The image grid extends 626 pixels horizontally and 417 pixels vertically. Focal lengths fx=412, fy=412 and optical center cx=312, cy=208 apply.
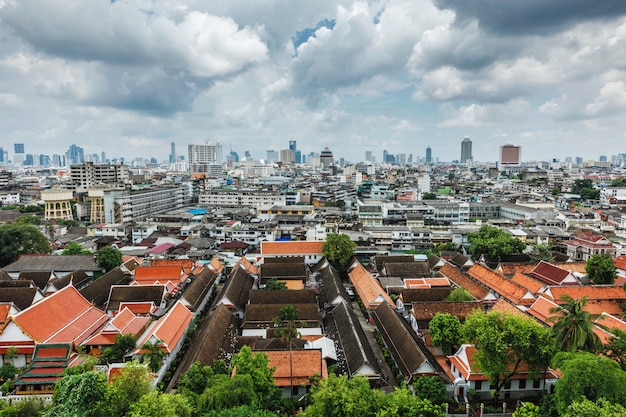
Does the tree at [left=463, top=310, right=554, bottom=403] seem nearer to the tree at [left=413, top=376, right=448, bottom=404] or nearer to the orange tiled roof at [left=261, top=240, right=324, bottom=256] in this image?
the tree at [left=413, top=376, right=448, bottom=404]

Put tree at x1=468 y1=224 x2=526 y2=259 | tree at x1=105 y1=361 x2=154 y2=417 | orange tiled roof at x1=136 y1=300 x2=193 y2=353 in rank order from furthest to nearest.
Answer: tree at x1=468 y1=224 x2=526 y2=259 < orange tiled roof at x1=136 y1=300 x2=193 y2=353 < tree at x1=105 y1=361 x2=154 y2=417

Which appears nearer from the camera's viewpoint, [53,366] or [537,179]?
[53,366]

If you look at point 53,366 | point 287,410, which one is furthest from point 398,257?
point 53,366

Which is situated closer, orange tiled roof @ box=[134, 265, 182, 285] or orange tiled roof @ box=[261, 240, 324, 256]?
orange tiled roof @ box=[134, 265, 182, 285]

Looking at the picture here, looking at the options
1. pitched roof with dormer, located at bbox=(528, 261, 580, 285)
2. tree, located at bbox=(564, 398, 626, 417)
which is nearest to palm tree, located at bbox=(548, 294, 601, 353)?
tree, located at bbox=(564, 398, 626, 417)

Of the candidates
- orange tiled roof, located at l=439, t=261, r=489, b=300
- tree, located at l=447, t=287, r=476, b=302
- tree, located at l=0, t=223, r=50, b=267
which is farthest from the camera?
tree, located at l=0, t=223, r=50, b=267

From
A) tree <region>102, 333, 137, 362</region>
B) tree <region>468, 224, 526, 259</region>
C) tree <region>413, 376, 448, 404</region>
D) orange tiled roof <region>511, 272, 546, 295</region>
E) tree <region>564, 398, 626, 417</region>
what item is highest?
tree <region>468, 224, 526, 259</region>

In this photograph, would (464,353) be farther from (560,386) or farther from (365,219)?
(365,219)
